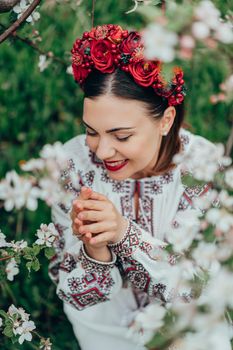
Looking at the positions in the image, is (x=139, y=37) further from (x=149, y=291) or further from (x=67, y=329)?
(x=67, y=329)

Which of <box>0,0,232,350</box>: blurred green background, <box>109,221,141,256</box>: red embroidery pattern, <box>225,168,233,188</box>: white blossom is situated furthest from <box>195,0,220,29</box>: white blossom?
<box>0,0,232,350</box>: blurred green background

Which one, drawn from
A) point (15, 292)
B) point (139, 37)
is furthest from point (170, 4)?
point (15, 292)

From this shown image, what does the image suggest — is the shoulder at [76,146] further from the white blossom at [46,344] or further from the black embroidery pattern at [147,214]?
the white blossom at [46,344]

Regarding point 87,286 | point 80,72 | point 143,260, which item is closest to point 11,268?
point 87,286

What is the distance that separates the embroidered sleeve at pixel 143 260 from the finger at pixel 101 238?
0.11m

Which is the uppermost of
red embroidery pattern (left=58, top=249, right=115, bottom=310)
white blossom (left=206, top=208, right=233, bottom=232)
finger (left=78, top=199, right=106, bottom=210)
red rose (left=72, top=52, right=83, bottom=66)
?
white blossom (left=206, top=208, right=233, bottom=232)

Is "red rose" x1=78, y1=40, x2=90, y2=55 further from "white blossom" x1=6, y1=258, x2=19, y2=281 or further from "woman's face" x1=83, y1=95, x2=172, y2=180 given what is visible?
"white blossom" x1=6, y1=258, x2=19, y2=281

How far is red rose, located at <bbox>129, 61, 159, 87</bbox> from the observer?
1.74 meters

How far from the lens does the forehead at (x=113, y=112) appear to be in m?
1.74

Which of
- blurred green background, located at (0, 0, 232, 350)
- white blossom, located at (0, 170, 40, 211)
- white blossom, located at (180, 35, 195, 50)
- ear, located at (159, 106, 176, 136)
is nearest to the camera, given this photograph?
white blossom, located at (180, 35, 195, 50)

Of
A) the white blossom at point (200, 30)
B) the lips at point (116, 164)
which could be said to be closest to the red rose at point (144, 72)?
the lips at point (116, 164)

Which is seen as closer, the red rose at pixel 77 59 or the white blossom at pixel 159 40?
the white blossom at pixel 159 40

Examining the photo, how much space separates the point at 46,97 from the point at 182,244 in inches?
83.6

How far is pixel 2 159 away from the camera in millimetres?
2984
